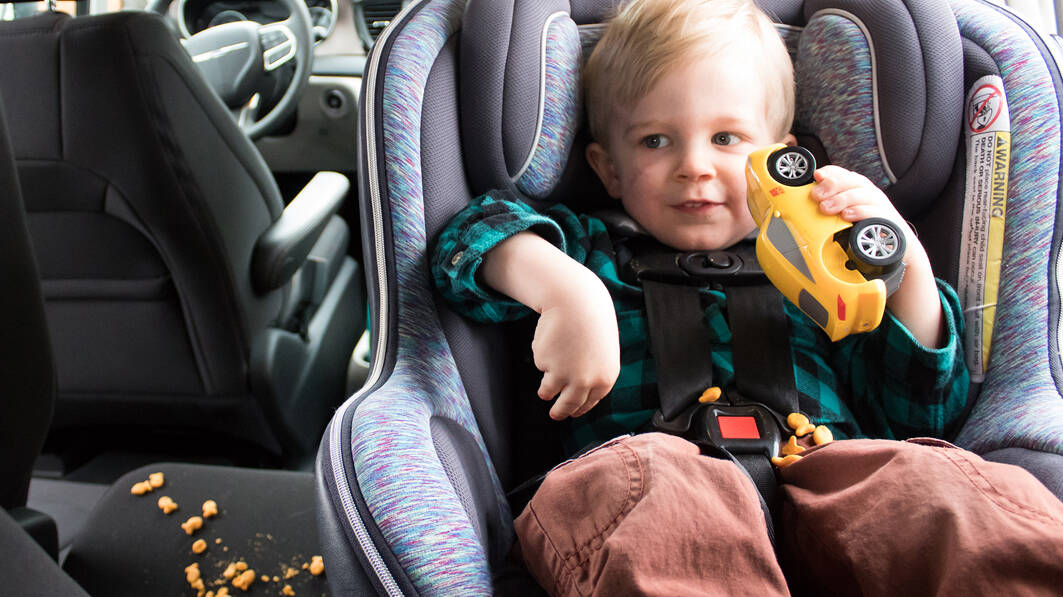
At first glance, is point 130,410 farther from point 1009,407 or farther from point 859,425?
point 1009,407

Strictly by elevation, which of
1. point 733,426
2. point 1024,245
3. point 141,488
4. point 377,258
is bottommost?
point 141,488

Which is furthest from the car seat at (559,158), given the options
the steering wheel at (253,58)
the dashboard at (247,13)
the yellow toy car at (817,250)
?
the dashboard at (247,13)

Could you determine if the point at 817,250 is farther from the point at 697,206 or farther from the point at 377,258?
the point at 377,258

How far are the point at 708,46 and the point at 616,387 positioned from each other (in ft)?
1.48

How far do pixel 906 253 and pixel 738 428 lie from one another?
28 centimetres

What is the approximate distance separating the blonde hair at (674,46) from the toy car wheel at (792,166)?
15cm

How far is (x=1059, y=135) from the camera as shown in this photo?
3.30 feet

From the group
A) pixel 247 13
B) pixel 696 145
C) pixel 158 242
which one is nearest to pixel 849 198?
pixel 696 145

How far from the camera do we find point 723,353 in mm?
1049

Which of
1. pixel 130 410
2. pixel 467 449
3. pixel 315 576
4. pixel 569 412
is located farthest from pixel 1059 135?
pixel 130 410

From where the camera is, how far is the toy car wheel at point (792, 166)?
35.4 inches

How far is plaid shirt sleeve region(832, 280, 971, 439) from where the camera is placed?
94 centimetres

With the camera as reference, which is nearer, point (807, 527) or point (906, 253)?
point (807, 527)

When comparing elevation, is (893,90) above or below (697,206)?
above
